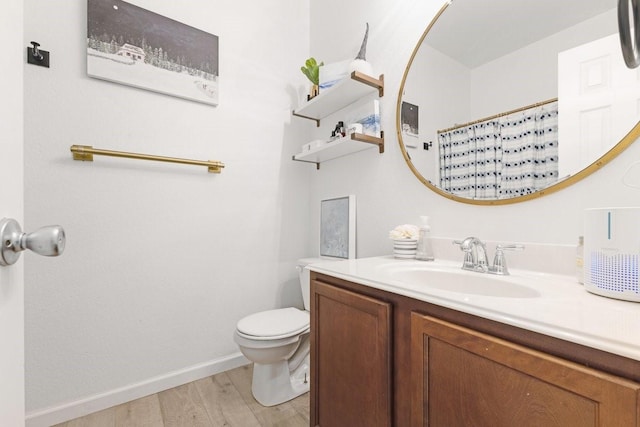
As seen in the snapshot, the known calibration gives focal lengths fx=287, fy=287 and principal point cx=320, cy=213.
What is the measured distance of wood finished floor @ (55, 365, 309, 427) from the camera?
4.56 ft

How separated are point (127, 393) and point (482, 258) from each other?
6.19 feet

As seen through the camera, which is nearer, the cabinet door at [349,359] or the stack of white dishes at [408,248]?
the cabinet door at [349,359]

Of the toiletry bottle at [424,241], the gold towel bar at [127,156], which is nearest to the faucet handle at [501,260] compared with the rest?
the toiletry bottle at [424,241]

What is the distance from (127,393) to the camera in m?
1.55

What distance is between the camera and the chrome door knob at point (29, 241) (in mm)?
403

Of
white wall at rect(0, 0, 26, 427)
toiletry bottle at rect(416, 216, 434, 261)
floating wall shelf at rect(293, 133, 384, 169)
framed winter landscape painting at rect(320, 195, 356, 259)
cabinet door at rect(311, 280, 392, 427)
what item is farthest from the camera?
framed winter landscape painting at rect(320, 195, 356, 259)

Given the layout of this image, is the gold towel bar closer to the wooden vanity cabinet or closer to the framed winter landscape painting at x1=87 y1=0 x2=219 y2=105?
the framed winter landscape painting at x1=87 y1=0 x2=219 y2=105

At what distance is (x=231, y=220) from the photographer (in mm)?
1904

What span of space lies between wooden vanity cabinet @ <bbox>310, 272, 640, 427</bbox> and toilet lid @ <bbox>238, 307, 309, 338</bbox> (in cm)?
37

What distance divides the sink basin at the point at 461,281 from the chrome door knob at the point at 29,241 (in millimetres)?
757

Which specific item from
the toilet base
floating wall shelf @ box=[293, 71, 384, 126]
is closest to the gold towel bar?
floating wall shelf @ box=[293, 71, 384, 126]

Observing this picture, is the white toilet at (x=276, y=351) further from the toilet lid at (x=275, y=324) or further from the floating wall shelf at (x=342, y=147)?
the floating wall shelf at (x=342, y=147)

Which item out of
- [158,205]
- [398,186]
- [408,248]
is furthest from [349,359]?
[158,205]

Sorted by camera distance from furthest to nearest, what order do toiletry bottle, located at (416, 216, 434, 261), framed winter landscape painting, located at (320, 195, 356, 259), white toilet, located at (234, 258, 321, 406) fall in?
framed winter landscape painting, located at (320, 195, 356, 259) < white toilet, located at (234, 258, 321, 406) < toiletry bottle, located at (416, 216, 434, 261)
